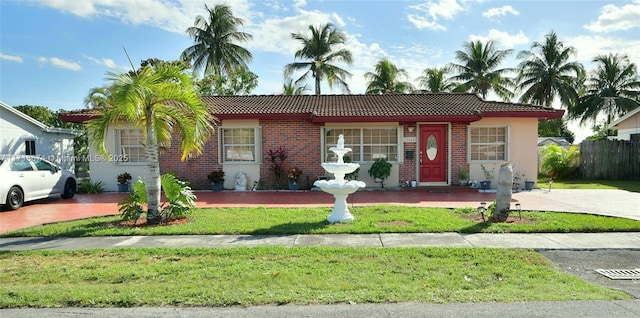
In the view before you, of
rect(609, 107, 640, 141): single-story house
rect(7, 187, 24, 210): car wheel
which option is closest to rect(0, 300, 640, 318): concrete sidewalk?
rect(7, 187, 24, 210): car wheel

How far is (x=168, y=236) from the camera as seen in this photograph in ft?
23.6

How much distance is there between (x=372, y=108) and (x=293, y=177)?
13.0 feet

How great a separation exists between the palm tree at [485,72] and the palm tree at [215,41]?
1965 cm

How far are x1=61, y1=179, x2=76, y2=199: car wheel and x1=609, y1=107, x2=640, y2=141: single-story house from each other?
81.3 ft

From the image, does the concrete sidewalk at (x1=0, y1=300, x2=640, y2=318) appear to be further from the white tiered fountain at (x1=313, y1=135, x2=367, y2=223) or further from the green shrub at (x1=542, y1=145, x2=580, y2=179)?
the green shrub at (x1=542, y1=145, x2=580, y2=179)

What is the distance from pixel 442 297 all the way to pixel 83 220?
8.03 metres

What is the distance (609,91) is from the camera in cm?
3450

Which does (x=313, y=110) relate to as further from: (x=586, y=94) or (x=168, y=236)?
(x=586, y=94)

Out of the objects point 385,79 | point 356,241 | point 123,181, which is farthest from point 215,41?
point 356,241

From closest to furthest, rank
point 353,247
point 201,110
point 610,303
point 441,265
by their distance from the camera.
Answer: point 610,303 < point 441,265 < point 353,247 < point 201,110

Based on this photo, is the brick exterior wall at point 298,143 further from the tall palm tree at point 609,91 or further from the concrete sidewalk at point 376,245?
the tall palm tree at point 609,91

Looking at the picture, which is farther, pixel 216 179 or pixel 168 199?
pixel 216 179

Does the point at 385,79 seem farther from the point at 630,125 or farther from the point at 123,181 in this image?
the point at 123,181

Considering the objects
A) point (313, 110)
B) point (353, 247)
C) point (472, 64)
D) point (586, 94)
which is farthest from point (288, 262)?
point (586, 94)
